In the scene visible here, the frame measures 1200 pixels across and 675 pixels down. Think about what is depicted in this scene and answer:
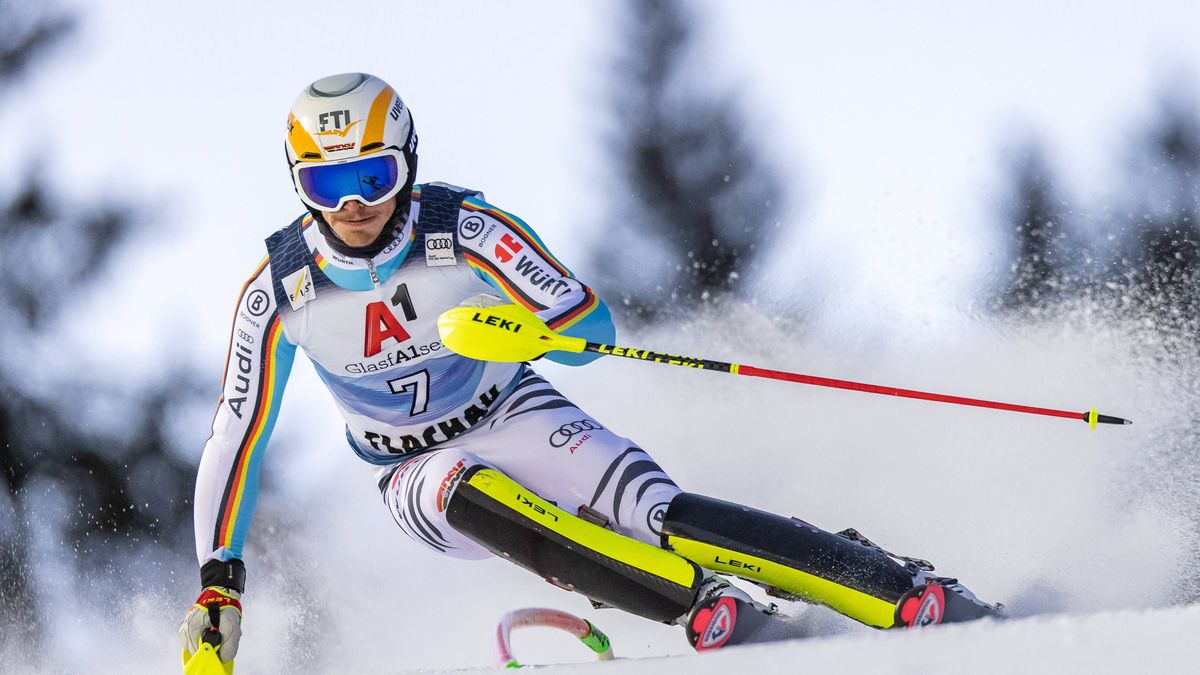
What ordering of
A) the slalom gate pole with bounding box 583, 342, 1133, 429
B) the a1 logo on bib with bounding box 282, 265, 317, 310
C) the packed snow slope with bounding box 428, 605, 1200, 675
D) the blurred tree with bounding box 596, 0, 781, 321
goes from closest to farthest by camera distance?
the packed snow slope with bounding box 428, 605, 1200, 675
the slalom gate pole with bounding box 583, 342, 1133, 429
the a1 logo on bib with bounding box 282, 265, 317, 310
the blurred tree with bounding box 596, 0, 781, 321

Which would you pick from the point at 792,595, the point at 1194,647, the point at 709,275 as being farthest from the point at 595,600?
the point at 709,275

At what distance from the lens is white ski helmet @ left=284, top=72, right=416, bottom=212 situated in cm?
425

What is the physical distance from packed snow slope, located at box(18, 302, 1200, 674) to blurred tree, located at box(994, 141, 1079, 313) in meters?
4.81

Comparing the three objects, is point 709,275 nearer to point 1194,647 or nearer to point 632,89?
point 632,89

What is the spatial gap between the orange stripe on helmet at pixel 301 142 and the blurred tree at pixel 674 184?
35.1 ft

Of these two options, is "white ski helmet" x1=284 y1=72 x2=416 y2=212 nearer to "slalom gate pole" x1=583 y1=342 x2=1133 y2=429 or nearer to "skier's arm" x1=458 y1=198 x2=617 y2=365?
"skier's arm" x1=458 y1=198 x2=617 y2=365

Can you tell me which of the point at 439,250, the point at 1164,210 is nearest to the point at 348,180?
the point at 439,250

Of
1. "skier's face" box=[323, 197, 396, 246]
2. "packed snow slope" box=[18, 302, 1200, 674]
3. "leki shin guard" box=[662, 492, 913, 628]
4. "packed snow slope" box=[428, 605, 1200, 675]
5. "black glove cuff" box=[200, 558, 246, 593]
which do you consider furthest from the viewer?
"packed snow slope" box=[18, 302, 1200, 674]

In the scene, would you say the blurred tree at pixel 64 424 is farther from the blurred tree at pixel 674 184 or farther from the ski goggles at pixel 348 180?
the ski goggles at pixel 348 180

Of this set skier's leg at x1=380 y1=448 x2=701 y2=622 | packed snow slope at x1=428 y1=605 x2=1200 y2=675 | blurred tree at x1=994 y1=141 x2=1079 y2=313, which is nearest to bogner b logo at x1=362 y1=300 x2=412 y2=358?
skier's leg at x1=380 y1=448 x2=701 y2=622

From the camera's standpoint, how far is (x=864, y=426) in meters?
7.34

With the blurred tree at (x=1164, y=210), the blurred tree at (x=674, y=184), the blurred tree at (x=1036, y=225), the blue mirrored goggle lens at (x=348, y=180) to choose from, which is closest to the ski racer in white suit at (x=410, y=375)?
the blue mirrored goggle lens at (x=348, y=180)

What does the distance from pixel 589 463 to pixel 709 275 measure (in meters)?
11.2

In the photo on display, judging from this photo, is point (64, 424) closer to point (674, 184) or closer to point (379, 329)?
point (674, 184)
